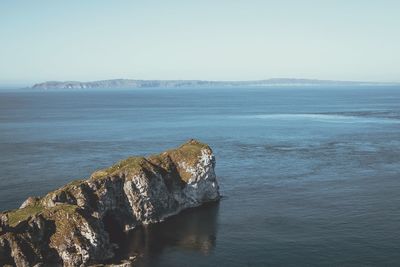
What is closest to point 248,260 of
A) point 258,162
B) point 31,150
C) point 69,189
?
point 69,189

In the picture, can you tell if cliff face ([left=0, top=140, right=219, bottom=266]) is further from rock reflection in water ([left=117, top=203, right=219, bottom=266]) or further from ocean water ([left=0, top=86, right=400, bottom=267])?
ocean water ([left=0, top=86, right=400, bottom=267])

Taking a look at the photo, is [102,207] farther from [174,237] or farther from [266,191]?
[266,191]

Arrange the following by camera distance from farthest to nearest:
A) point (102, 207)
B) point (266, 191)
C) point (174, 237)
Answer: point (266, 191) → point (102, 207) → point (174, 237)

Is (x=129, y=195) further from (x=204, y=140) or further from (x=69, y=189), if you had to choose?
(x=204, y=140)

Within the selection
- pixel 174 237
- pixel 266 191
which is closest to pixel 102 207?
pixel 174 237

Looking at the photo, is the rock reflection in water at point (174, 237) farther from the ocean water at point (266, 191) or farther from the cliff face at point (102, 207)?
the cliff face at point (102, 207)
